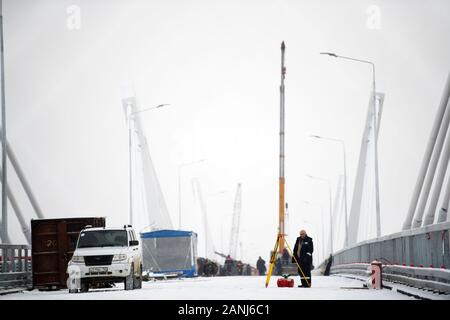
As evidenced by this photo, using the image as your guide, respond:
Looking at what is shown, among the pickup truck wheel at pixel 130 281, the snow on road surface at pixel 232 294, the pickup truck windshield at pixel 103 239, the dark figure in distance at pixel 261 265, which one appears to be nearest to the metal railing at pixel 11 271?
the snow on road surface at pixel 232 294

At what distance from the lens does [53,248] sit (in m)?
32.8

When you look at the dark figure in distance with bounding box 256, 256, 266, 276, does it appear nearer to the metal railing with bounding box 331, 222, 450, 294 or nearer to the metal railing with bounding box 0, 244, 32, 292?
the metal railing with bounding box 331, 222, 450, 294

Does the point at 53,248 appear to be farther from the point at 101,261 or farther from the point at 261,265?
the point at 261,265

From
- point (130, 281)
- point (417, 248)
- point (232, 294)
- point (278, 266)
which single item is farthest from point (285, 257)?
point (232, 294)

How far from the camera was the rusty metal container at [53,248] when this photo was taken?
32156mm

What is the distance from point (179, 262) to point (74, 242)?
2419 cm

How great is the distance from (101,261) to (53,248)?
12.7 feet

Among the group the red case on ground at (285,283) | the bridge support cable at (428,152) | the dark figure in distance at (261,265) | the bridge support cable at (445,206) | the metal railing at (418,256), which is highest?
the bridge support cable at (428,152)

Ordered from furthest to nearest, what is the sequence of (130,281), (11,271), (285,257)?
(285,257), (11,271), (130,281)

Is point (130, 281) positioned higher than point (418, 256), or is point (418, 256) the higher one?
point (418, 256)

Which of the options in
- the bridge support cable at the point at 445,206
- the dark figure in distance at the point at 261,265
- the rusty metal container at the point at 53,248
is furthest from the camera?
the dark figure in distance at the point at 261,265

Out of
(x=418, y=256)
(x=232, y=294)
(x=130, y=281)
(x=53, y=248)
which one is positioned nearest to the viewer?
(x=232, y=294)

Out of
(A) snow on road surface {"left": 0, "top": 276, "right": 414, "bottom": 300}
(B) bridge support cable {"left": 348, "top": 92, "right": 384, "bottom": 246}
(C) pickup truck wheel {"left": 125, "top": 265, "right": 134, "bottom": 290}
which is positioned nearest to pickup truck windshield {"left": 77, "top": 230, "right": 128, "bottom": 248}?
(C) pickup truck wheel {"left": 125, "top": 265, "right": 134, "bottom": 290}

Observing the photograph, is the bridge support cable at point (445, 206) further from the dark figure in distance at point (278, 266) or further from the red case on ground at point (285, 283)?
the red case on ground at point (285, 283)
